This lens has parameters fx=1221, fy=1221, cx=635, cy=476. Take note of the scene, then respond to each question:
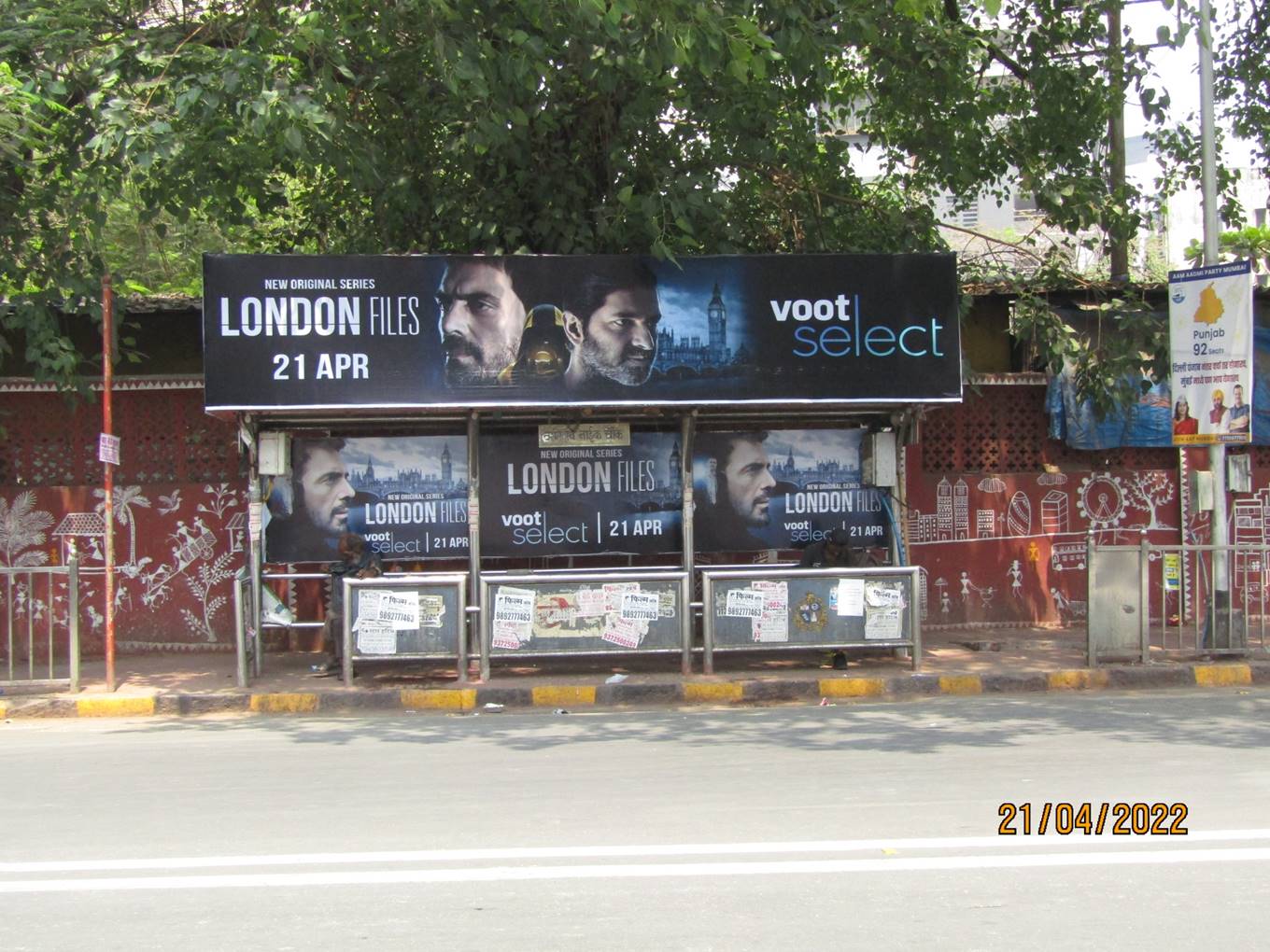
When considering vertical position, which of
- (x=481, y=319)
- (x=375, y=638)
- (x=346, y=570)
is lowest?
(x=375, y=638)

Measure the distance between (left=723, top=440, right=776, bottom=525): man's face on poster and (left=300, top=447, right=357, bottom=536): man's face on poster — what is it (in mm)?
3847

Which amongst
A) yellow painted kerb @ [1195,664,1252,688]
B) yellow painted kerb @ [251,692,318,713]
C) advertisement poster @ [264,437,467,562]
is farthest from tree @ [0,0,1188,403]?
yellow painted kerb @ [1195,664,1252,688]

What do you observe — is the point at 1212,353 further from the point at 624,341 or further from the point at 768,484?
the point at 624,341

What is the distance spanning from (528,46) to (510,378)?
2.83 meters

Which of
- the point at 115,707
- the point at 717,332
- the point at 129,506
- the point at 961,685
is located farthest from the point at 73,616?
the point at 961,685

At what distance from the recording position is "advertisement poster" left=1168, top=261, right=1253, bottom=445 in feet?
37.9

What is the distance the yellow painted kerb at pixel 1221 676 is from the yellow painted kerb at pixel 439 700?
21.9ft

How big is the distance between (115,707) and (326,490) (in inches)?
111

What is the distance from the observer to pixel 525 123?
1084cm

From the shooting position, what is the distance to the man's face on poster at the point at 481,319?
11.0m

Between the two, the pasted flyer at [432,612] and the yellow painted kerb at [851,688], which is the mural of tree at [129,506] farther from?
the yellow painted kerb at [851,688]

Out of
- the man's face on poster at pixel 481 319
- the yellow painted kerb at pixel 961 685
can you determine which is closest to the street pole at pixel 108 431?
the man's face on poster at pixel 481 319

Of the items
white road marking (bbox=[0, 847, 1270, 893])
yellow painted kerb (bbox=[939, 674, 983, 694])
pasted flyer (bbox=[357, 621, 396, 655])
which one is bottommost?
white road marking (bbox=[0, 847, 1270, 893])

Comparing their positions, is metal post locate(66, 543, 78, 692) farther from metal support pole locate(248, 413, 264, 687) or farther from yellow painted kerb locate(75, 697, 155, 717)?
metal support pole locate(248, 413, 264, 687)
